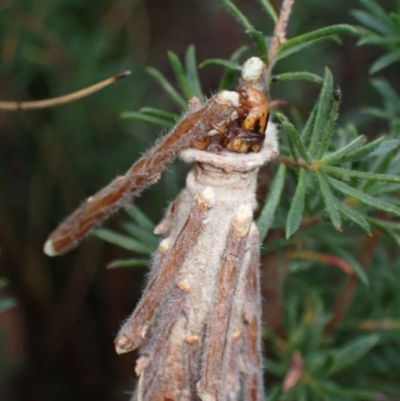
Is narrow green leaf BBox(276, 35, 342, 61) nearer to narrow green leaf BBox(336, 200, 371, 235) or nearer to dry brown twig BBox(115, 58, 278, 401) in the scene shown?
dry brown twig BBox(115, 58, 278, 401)

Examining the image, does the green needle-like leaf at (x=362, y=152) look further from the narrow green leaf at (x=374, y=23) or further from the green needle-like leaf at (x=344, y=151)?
the narrow green leaf at (x=374, y=23)

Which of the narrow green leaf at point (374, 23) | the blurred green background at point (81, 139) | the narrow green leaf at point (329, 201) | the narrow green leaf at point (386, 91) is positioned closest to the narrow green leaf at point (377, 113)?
the narrow green leaf at point (386, 91)

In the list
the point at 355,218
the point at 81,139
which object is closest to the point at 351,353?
the point at 355,218

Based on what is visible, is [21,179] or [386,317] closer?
[386,317]

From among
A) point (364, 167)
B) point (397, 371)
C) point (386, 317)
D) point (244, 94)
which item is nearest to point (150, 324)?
point (244, 94)

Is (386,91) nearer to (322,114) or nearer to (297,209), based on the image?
(322,114)

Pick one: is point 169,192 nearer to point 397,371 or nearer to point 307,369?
point 307,369

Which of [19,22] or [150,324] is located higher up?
[19,22]
